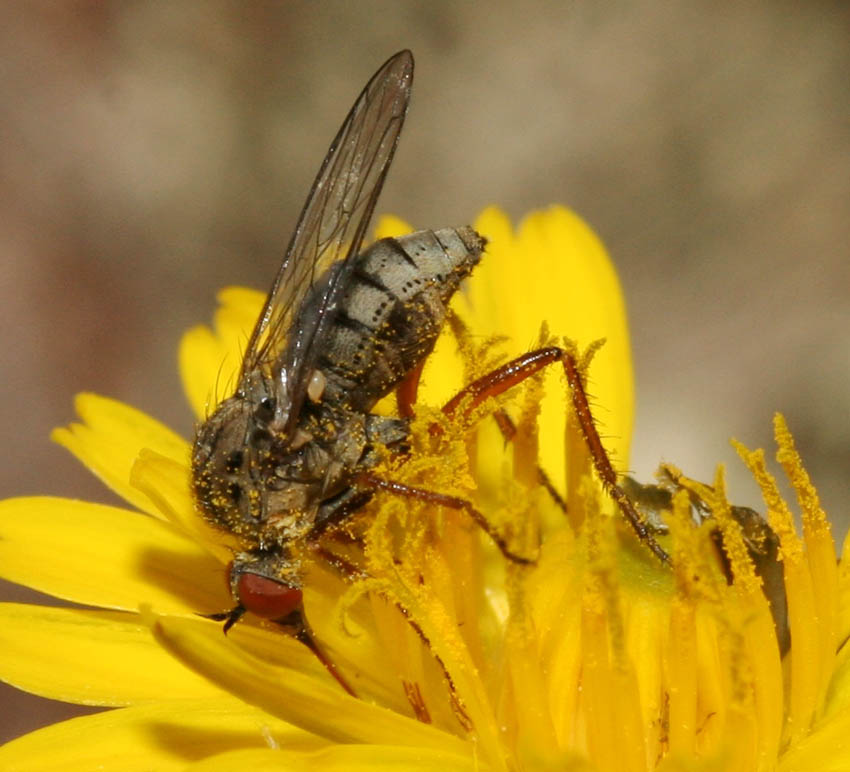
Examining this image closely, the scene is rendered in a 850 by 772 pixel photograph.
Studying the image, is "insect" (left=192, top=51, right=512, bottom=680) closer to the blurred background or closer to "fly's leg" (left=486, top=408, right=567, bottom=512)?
"fly's leg" (left=486, top=408, right=567, bottom=512)

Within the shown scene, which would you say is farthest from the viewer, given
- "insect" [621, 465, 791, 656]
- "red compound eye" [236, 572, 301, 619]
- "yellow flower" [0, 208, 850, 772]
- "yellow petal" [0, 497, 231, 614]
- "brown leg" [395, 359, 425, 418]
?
"brown leg" [395, 359, 425, 418]

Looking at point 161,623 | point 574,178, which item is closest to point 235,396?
point 161,623

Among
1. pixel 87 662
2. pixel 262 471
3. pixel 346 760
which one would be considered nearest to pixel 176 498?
pixel 262 471

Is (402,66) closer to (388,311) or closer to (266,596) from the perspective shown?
(388,311)

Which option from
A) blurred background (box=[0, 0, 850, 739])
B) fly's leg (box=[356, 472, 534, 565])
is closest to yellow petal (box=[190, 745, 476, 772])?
fly's leg (box=[356, 472, 534, 565])

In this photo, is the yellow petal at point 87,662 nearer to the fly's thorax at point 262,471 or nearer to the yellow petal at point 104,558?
the yellow petal at point 104,558

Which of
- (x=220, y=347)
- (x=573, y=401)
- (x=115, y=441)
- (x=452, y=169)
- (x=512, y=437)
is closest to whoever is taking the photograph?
(x=573, y=401)

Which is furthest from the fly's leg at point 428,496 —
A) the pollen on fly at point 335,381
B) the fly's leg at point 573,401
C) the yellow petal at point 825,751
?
the yellow petal at point 825,751
